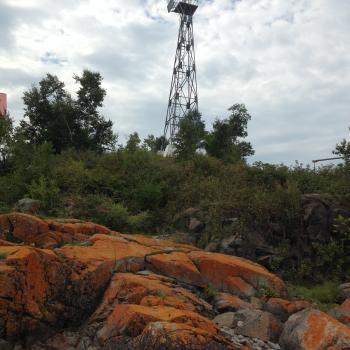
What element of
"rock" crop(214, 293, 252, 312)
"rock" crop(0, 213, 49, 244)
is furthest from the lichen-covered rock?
"rock" crop(214, 293, 252, 312)

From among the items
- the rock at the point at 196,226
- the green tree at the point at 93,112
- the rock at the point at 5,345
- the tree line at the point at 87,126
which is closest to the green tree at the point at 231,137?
the tree line at the point at 87,126

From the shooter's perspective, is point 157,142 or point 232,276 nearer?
point 232,276

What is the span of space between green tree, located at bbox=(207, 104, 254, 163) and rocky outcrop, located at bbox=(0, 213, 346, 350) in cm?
1291

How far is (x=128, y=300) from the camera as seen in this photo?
6.21 metres

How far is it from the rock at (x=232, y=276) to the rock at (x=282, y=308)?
484 millimetres

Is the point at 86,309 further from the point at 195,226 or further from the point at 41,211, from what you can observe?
the point at 41,211

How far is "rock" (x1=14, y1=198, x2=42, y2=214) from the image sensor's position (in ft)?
39.6

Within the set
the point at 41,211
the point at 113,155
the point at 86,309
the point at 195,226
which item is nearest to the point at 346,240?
the point at 195,226

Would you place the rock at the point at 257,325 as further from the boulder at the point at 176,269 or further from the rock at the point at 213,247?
the rock at the point at 213,247

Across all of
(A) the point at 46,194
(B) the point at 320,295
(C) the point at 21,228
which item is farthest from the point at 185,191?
(C) the point at 21,228

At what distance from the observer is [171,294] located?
6535 millimetres

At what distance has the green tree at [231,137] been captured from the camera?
71.2 ft

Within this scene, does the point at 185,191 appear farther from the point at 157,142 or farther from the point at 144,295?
the point at 157,142

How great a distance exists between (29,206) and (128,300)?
6950mm
